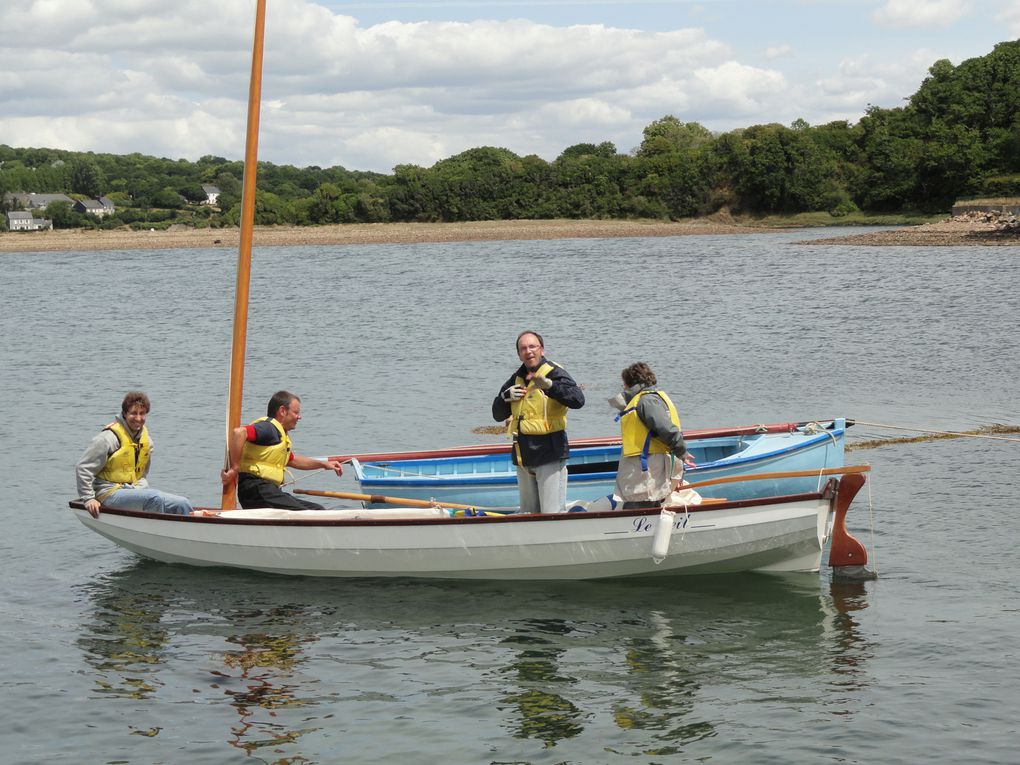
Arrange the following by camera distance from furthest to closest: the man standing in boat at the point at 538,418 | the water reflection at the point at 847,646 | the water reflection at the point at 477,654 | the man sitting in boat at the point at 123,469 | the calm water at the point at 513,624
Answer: the man sitting in boat at the point at 123,469 → the man standing in boat at the point at 538,418 → the water reflection at the point at 847,646 → the water reflection at the point at 477,654 → the calm water at the point at 513,624

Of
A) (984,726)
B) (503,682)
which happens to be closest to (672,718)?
(503,682)

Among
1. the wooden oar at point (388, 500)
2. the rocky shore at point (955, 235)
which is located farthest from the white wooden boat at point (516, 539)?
the rocky shore at point (955, 235)

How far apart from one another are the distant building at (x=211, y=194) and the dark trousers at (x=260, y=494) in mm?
156543

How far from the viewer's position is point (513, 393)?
422 inches

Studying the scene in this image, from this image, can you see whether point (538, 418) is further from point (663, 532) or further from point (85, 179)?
point (85, 179)

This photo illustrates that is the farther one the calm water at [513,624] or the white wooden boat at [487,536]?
the white wooden boat at [487,536]

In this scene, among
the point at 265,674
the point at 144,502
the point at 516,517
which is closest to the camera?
the point at 265,674

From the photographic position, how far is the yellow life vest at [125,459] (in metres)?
11.9

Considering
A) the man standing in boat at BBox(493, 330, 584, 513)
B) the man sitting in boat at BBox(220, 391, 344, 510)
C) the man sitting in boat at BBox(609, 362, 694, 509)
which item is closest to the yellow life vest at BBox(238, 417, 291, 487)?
the man sitting in boat at BBox(220, 391, 344, 510)

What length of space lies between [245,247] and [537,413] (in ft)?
10.9

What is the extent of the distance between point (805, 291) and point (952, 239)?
27.2 metres

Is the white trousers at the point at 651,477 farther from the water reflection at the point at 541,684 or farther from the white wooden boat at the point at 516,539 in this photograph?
the water reflection at the point at 541,684

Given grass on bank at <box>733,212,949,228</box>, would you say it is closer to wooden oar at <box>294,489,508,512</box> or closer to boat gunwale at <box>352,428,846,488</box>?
boat gunwale at <box>352,428,846,488</box>

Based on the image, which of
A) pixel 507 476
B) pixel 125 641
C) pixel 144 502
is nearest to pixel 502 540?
pixel 507 476
